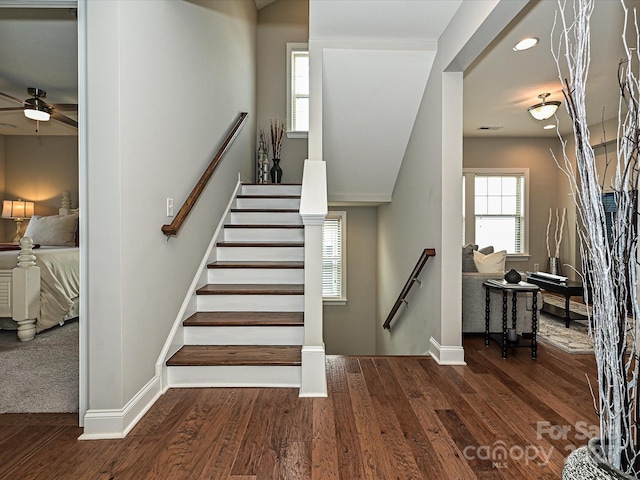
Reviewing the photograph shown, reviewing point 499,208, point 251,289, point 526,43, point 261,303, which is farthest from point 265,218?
point 499,208

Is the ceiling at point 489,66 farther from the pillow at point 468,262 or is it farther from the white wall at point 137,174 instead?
the pillow at point 468,262

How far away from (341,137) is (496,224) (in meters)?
4.32

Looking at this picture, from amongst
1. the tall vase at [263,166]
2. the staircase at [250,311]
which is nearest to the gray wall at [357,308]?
the tall vase at [263,166]

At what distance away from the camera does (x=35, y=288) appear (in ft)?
11.2

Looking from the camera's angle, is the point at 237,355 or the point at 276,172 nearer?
the point at 237,355

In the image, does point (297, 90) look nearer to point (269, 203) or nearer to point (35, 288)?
point (269, 203)

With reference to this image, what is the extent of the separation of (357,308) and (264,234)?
118 inches

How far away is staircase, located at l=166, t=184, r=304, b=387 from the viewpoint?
2590 millimetres

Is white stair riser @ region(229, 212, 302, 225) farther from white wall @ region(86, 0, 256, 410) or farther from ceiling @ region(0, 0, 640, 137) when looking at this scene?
ceiling @ region(0, 0, 640, 137)

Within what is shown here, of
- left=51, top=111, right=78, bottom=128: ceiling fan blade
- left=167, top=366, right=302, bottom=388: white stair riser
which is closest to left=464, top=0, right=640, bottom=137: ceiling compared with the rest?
left=167, top=366, right=302, bottom=388: white stair riser

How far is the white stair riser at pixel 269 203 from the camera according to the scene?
464 centimetres

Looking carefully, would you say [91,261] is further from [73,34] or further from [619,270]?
[73,34]

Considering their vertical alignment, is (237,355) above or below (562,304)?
above

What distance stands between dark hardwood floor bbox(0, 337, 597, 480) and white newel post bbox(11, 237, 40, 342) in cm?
148
